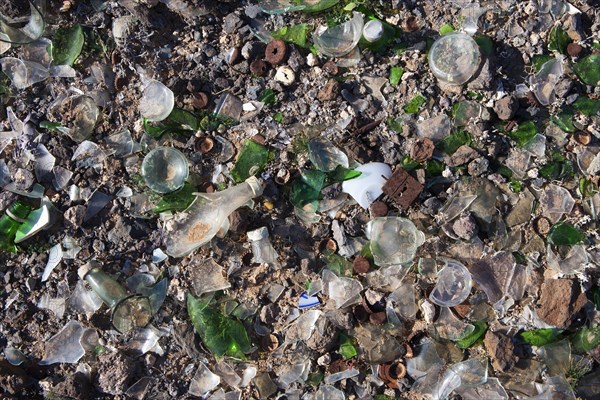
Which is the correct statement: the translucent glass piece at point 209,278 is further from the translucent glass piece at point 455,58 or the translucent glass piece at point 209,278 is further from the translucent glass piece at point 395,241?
the translucent glass piece at point 455,58

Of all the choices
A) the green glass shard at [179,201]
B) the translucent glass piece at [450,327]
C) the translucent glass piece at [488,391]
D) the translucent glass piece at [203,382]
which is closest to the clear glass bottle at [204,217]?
the green glass shard at [179,201]

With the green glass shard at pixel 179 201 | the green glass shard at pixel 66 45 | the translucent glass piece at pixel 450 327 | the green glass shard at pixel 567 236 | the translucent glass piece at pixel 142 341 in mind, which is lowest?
the translucent glass piece at pixel 142 341

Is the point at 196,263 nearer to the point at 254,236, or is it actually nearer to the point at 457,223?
the point at 254,236

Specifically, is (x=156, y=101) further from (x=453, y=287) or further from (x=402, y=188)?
(x=453, y=287)

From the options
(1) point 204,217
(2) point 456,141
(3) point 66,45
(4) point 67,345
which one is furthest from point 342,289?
(3) point 66,45

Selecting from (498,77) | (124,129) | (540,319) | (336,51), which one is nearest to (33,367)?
(124,129)

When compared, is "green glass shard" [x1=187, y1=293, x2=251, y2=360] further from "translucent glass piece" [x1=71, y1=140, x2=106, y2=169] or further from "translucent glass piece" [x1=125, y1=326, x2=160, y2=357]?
"translucent glass piece" [x1=71, y1=140, x2=106, y2=169]
